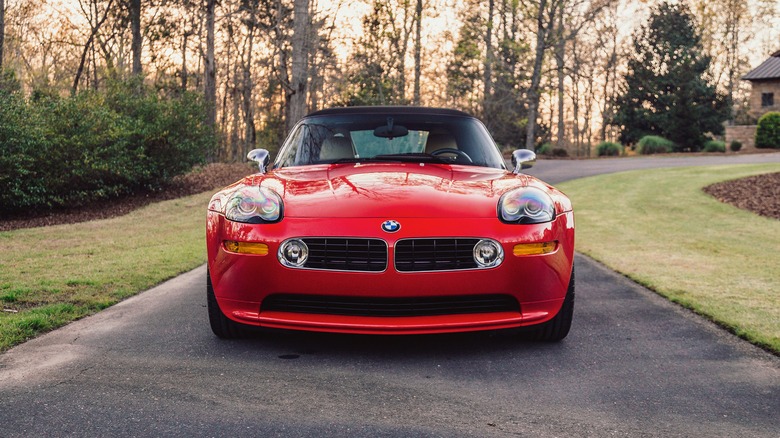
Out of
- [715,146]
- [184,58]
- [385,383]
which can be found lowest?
[385,383]

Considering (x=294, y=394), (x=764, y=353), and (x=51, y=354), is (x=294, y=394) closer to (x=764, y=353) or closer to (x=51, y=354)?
(x=51, y=354)

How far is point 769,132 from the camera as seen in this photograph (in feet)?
113

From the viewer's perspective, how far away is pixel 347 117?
560cm

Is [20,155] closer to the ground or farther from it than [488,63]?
closer to the ground

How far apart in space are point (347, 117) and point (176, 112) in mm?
15858

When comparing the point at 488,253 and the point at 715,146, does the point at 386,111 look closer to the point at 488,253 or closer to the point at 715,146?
the point at 488,253

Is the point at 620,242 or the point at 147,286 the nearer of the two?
the point at 147,286

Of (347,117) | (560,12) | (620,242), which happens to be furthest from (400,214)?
(560,12)

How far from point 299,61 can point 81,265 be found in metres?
12.1

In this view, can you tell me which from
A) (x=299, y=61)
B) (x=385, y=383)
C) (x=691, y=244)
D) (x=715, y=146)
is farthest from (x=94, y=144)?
(x=715, y=146)

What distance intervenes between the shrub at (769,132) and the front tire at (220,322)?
35.7 m

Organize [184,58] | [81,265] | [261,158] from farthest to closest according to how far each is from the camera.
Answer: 1. [184,58]
2. [81,265]
3. [261,158]

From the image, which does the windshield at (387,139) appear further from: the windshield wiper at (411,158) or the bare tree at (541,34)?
the bare tree at (541,34)

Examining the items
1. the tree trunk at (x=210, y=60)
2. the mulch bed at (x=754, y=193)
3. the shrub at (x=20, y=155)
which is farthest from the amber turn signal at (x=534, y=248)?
the tree trunk at (x=210, y=60)
